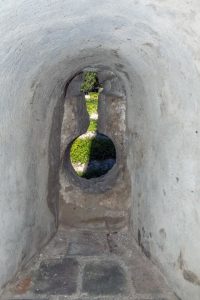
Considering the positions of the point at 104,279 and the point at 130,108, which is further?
the point at 130,108

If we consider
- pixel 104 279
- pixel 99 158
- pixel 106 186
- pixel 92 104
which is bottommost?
pixel 104 279

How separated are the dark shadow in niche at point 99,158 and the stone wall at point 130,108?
448 centimetres

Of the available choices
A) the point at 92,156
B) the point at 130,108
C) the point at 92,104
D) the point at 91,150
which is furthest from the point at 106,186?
the point at 92,104

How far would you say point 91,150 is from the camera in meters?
9.21

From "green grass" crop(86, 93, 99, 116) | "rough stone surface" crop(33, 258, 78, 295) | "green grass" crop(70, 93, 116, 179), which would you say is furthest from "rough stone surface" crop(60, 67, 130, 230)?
"green grass" crop(86, 93, 99, 116)

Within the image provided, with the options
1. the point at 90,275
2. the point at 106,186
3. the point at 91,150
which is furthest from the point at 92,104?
the point at 90,275

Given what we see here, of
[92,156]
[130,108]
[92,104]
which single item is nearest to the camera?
[130,108]

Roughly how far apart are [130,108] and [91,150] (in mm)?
5830

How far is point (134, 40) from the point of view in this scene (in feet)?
7.09

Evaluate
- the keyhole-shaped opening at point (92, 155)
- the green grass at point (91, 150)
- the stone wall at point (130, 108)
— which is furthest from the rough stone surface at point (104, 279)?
the green grass at point (91, 150)

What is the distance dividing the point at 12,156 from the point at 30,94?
1.49ft

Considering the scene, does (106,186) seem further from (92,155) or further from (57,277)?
(92,155)

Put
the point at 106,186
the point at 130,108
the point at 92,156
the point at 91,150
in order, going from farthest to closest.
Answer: the point at 91,150
the point at 92,156
the point at 106,186
the point at 130,108

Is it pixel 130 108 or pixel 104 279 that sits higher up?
pixel 130 108
